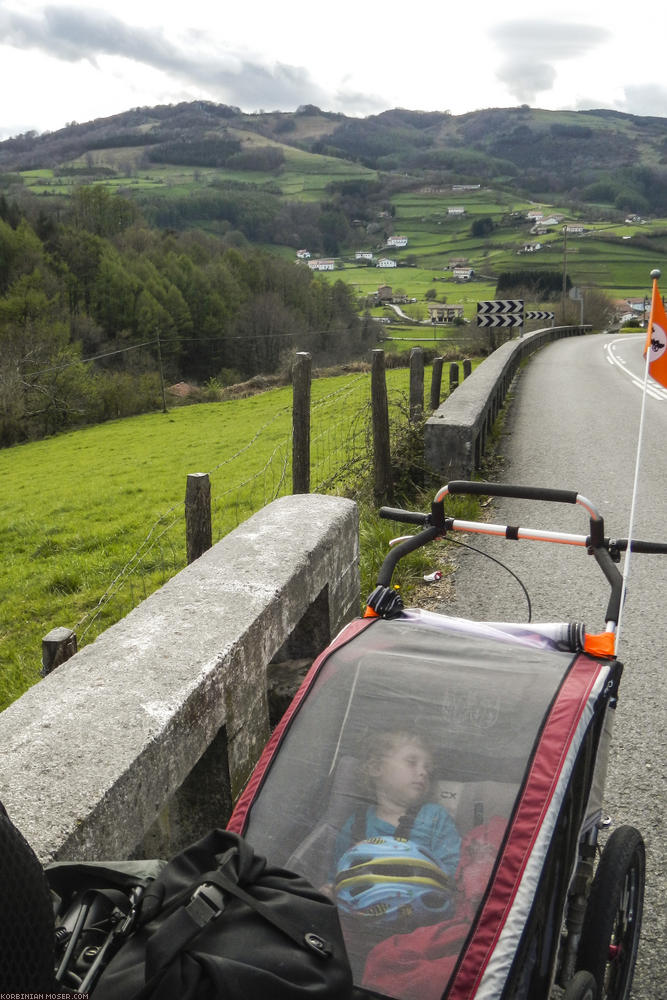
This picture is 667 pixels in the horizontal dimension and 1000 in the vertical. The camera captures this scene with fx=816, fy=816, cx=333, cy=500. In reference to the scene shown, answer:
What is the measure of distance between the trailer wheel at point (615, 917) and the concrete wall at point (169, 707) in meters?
1.08

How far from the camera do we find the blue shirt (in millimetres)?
1826

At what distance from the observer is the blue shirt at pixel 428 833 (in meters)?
1.83

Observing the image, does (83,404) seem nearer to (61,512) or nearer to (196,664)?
(61,512)

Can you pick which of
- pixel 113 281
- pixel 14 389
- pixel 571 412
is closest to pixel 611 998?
pixel 571 412

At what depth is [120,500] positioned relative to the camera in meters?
17.0

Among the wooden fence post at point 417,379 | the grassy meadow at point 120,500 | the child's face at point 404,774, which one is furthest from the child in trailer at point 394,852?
the wooden fence post at point 417,379

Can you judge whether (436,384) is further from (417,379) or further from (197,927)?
(197,927)

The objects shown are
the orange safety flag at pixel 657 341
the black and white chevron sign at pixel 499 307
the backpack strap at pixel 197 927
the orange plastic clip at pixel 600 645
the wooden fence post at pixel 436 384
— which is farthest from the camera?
the black and white chevron sign at pixel 499 307

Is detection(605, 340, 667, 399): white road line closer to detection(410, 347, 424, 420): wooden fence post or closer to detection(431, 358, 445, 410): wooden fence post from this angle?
detection(431, 358, 445, 410): wooden fence post

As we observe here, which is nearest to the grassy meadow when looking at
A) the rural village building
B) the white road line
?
the white road line

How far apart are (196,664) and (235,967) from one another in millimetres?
1174

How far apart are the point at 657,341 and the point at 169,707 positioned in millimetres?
2714

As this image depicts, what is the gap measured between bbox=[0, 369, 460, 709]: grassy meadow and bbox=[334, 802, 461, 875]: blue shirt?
9.40ft

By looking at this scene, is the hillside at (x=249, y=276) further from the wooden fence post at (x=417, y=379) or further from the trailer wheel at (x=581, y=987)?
the trailer wheel at (x=581, y=987)
